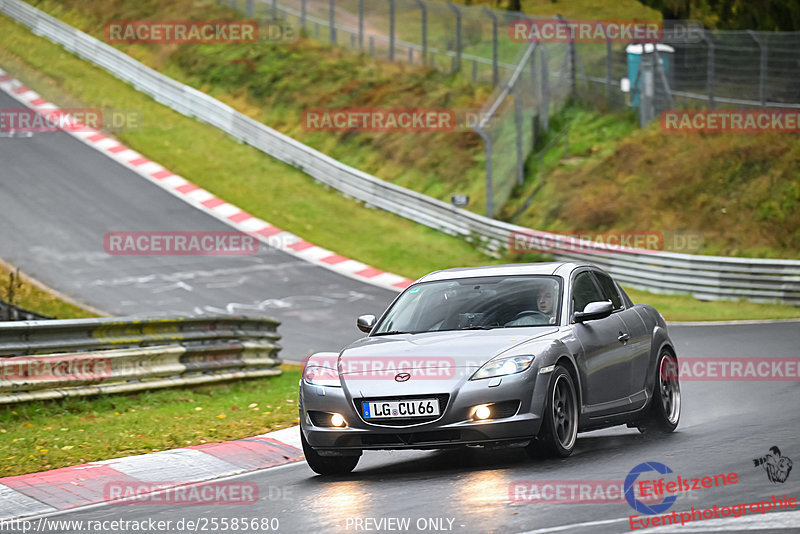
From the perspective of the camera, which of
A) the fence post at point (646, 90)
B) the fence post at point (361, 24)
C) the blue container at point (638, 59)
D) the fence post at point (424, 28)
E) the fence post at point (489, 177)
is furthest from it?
the fence post at point (361, 24)

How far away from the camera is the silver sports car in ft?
26.7

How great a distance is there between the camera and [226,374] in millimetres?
14703

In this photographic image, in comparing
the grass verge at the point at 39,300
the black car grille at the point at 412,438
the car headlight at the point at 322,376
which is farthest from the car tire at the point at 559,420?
the grass verge at the point at 39,300

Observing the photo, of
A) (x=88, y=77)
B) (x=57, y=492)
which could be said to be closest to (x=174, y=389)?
(x=57, y=492)

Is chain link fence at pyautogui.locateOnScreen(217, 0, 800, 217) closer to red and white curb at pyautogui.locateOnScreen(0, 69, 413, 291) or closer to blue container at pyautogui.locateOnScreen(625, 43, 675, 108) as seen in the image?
blue container at pyautogui.locateOnScreen(625, 43, 675, 108)

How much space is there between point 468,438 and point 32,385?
539 cm

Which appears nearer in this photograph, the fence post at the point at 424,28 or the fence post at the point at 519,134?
the fence post at the point at 519,134

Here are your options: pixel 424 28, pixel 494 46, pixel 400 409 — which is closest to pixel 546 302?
pixel 400 409

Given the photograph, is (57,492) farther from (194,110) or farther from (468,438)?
(194,110)

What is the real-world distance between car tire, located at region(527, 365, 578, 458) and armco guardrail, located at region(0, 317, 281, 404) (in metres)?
5.59

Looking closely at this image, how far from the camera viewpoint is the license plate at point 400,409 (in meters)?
8.13

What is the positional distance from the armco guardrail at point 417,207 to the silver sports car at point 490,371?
14.1 m

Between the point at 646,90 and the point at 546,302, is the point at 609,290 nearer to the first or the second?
the point at 546,302

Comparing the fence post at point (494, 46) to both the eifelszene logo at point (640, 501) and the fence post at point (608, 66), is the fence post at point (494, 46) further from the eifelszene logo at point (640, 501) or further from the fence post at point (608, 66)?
the eifelszene logo at point (640, 501)
